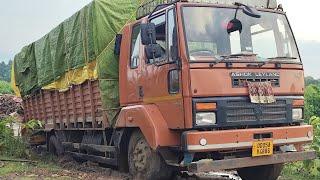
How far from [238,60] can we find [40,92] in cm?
689

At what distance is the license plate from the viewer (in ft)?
20.4

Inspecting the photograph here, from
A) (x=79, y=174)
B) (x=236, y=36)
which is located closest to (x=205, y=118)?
(x=236, y=36)

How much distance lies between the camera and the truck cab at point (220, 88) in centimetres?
603

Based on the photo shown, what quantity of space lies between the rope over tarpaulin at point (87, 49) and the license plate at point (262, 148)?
111 inches

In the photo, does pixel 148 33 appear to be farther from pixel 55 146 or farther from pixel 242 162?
pixel 55 146

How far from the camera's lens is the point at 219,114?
6066 millimetres

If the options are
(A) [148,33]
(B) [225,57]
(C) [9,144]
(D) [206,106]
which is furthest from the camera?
(C) [9,144]

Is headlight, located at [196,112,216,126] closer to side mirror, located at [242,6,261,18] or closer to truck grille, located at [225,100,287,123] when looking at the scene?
truck grille, located at [225,100,287,123]

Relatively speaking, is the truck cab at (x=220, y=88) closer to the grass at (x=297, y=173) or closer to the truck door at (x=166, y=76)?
the truck door at (x=166, y=76)

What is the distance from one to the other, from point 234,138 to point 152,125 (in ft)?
3.71

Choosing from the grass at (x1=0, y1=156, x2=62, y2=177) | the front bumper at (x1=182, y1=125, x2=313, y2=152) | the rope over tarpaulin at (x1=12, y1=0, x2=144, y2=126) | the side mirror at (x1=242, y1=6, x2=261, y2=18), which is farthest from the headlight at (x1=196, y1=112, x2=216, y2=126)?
the grass at (x1=0, y1=156, x2=62, y2=177)

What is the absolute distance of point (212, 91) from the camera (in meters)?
6.05

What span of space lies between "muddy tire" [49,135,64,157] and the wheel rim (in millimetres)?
4138

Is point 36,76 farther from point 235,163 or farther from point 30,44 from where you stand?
point 235,163
